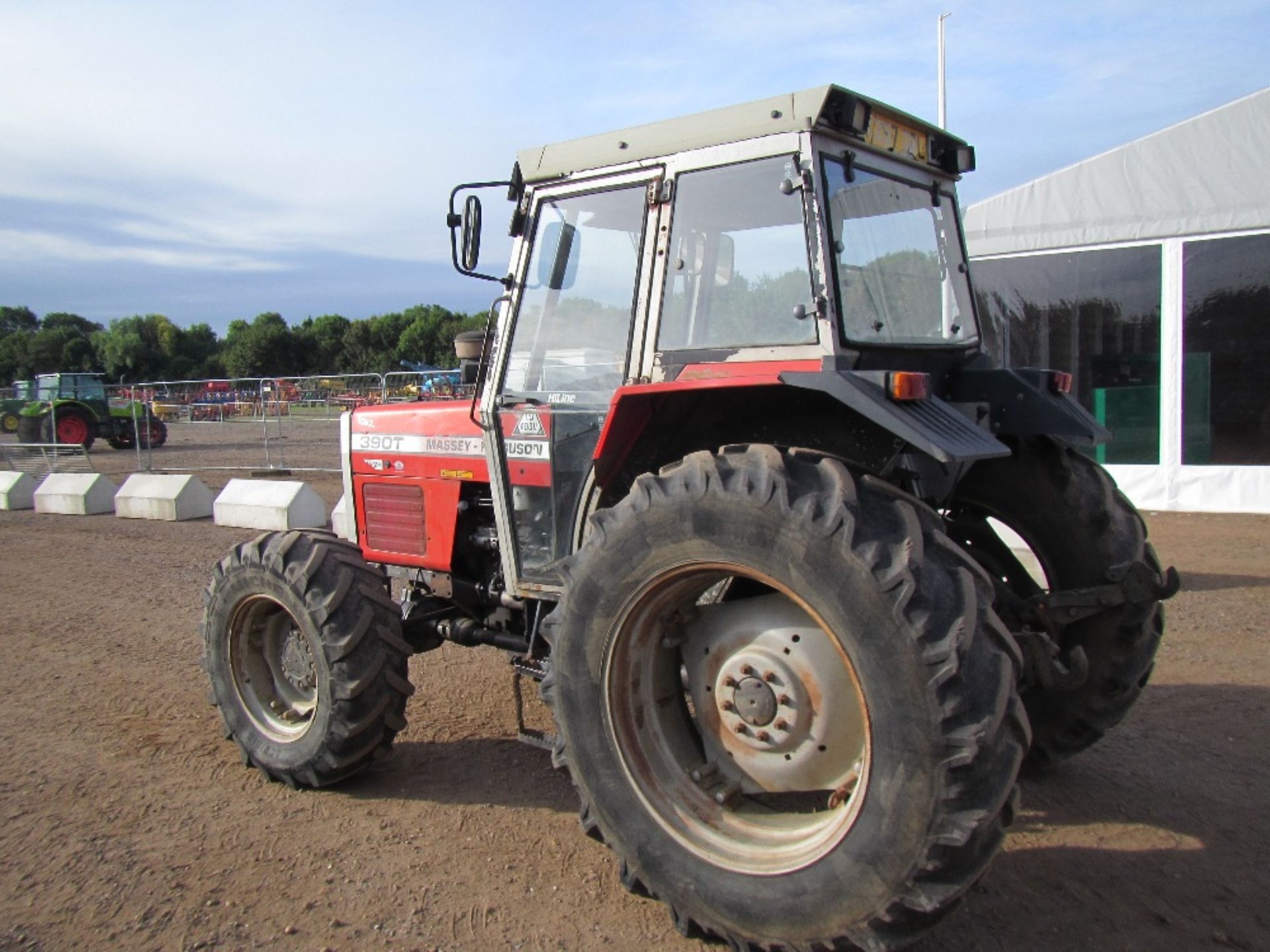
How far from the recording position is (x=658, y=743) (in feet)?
10.3

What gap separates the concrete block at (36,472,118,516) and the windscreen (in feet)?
41.9

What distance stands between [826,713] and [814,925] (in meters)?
0.58

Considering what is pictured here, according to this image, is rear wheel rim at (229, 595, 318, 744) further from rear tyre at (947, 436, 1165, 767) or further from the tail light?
rear tyre at (947, 436, 1165, 767)

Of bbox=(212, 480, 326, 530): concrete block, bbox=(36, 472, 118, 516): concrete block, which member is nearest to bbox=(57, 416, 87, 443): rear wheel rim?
bbox=(36, 472, 118, 516): concrete block

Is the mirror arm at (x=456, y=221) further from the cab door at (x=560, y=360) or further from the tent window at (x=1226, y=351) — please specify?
the tent window at (x=1226, y=351)

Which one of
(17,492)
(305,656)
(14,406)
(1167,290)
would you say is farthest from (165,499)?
(14,406)

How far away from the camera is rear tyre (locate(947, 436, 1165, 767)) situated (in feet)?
12.3

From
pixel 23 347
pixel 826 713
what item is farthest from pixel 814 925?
pixel 23 347

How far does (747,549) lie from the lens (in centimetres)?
271

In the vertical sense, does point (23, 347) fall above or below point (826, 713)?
above

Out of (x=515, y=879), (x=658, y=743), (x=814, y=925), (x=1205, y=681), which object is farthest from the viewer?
(x=1205, y=681)

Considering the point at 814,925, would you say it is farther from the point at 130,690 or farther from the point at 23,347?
the point at 23,347

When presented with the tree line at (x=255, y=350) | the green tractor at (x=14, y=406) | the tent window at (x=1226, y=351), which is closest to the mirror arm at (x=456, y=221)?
the tent window at (x=1226, y=351)

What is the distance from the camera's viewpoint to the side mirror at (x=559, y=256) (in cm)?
391
